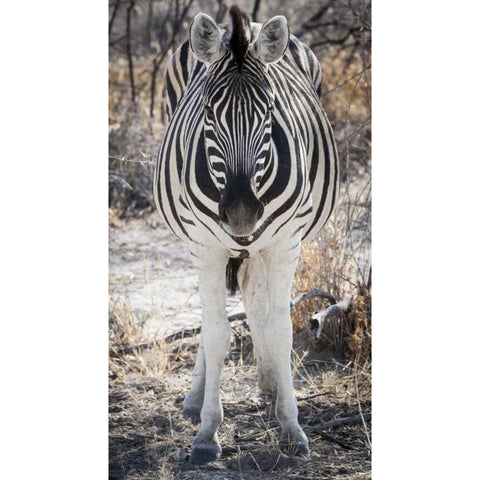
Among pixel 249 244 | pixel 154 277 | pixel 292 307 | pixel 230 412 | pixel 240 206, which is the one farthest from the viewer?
pixel 154 277

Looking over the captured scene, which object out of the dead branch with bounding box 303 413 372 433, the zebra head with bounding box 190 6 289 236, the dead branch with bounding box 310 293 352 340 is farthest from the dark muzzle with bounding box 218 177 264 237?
the dead branch with bounding box 303 413 372 433

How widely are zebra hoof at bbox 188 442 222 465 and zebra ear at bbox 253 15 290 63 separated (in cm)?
137

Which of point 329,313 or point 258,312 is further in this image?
point 329,313

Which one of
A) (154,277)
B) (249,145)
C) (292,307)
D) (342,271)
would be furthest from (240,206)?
(154,277)

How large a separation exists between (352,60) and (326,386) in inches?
53.9

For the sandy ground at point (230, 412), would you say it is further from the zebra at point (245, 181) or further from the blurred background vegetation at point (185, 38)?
the blurred background vegetation at point (185, 38)

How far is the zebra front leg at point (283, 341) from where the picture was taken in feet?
10.6

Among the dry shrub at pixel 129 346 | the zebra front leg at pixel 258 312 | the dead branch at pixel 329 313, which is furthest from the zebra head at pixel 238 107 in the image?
the dry shrub at pixel 129 346

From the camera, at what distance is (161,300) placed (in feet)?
14.4

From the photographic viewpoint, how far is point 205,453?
3.30m

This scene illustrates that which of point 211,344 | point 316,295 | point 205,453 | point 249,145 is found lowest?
point 205,453

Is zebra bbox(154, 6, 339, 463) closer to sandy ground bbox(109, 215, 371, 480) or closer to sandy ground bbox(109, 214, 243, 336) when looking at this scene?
sandy ground bbox(109, 215, 371, 480)

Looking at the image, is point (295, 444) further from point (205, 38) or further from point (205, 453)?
point (205, 38)

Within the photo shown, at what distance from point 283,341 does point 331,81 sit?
1282 mm
